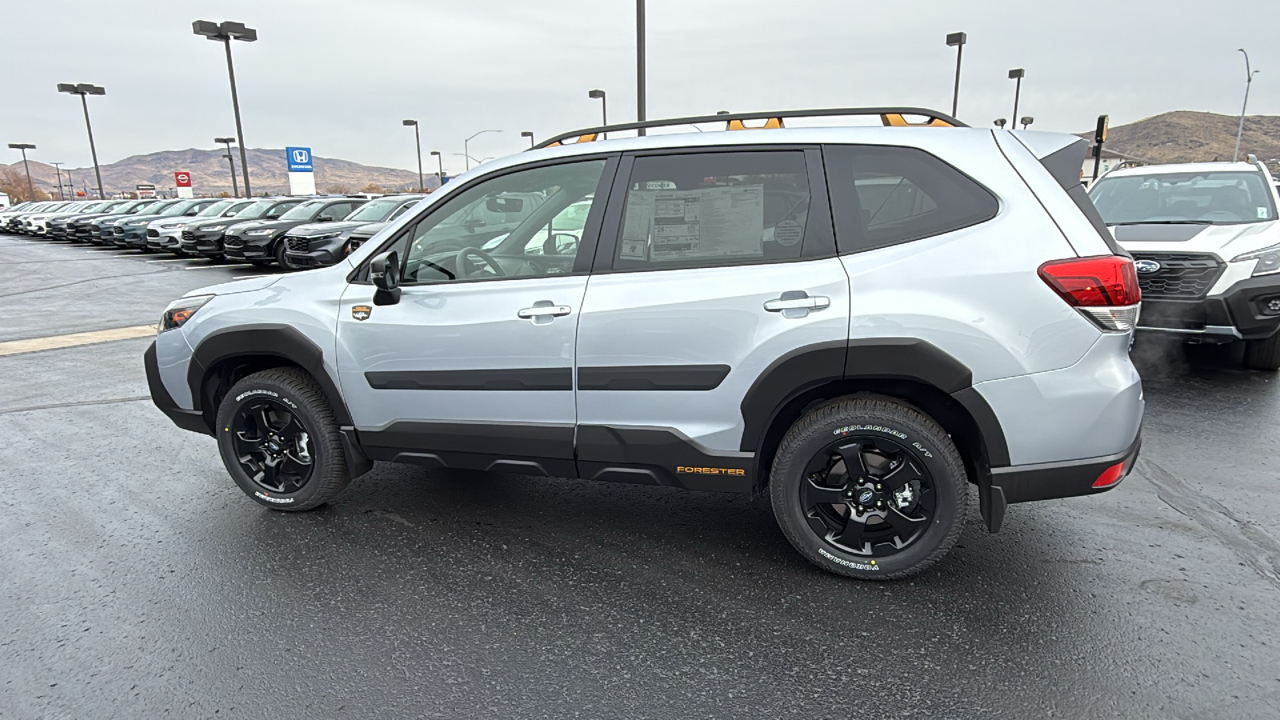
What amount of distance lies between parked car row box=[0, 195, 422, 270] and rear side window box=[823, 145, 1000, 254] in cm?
894

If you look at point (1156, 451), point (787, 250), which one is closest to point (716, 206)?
point (787, 250)

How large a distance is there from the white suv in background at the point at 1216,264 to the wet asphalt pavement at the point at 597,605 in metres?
1.58

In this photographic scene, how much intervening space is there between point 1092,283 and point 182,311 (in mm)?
4261

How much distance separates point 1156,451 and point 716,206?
3436mm

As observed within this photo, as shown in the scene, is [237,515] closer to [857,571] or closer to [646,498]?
[646,498]

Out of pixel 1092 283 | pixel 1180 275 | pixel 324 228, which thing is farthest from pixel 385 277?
pixel 324 228

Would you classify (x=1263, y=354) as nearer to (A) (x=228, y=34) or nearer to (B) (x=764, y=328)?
(B) (x=764, y=328)

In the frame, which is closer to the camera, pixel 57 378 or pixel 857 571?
pixel 857 571

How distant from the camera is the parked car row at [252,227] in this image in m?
14.8

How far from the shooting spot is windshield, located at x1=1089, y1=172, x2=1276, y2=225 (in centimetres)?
671

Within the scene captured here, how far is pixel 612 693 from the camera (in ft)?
8.10

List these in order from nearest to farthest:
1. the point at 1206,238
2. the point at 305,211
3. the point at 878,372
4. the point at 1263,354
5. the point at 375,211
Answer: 1. the point at 878,372
2. the point at 1206,238
3. the point at 1263,354
4. the point at 375,211
5. the point at 305,211

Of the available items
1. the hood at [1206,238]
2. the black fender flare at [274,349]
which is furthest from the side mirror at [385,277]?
the hood at [1206,238]

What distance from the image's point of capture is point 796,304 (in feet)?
9.46
